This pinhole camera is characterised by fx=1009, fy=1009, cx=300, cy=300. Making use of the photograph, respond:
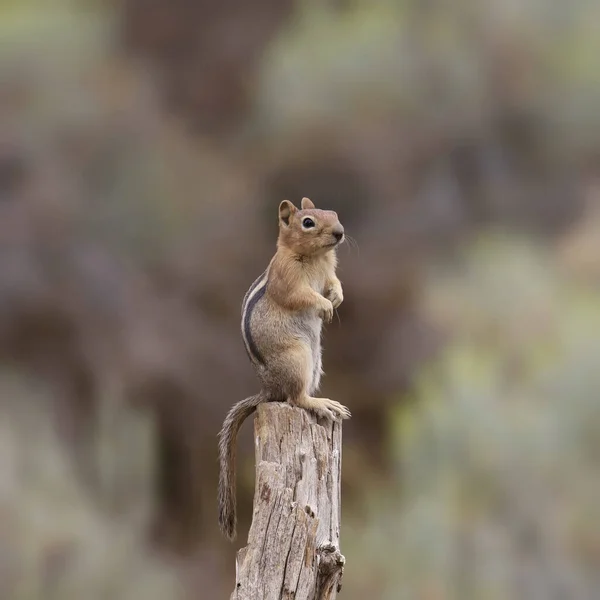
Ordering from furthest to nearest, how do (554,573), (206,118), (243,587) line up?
(206,118) < (554,573) < (243,587)

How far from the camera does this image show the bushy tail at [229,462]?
3365 millimetres

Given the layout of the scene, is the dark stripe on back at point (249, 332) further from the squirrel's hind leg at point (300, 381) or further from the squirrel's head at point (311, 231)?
the squirrel's head at point (311, 231)

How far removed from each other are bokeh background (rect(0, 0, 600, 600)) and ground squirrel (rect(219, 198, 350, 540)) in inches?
106

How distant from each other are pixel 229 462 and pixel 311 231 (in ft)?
2.74

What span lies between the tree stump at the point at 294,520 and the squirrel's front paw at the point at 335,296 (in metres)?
0.54

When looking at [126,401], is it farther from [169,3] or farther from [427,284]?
[169,3]

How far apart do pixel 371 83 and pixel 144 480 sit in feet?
9.89

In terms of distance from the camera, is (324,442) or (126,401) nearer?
(324,442)

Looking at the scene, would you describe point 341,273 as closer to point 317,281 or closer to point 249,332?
point 317,281

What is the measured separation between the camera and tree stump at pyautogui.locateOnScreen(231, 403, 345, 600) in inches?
116

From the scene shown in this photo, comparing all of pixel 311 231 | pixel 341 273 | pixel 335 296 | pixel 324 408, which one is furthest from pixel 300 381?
pixel 341 273

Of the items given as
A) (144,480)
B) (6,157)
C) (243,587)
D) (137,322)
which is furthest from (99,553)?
(243,587)

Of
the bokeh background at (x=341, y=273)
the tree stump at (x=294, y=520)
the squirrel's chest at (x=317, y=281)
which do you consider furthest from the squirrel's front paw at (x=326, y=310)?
the bokeh background at (x=341, y=273)

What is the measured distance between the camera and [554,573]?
19.6 feet
